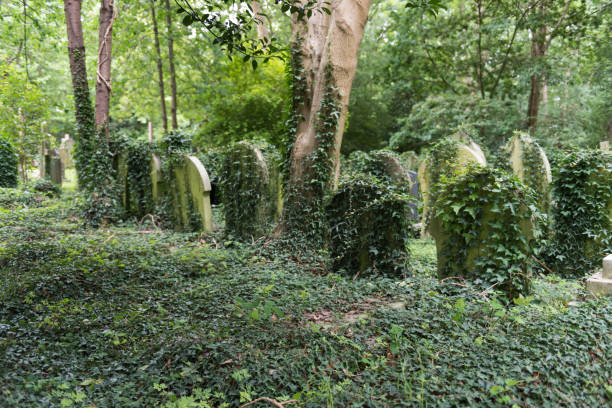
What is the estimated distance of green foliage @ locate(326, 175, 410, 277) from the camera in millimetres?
5016

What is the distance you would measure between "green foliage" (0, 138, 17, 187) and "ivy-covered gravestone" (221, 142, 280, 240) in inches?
422

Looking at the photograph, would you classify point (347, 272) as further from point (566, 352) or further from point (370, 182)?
point (566, 352)

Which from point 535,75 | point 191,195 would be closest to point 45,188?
point 191,195

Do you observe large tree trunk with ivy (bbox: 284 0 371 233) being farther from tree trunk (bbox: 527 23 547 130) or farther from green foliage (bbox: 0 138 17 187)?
green foliage (bbox: 0 138 17 187)

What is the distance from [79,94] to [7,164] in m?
7.70

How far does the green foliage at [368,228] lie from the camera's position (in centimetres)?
502

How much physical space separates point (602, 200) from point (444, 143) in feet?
10.5

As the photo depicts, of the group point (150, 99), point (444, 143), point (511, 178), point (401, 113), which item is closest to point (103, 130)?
point (444, 143)

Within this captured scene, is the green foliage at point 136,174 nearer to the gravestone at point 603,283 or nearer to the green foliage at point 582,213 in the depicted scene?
the green foliage at point 582,213

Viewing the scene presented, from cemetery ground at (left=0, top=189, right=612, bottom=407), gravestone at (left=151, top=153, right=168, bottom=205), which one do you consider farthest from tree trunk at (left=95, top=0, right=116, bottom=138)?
cemetery ground at (left=0, top=189, right=612, bottom=407)

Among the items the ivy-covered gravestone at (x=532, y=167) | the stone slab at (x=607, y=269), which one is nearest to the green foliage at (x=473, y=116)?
the ivy-covered gravestone at (x=532, y=167)

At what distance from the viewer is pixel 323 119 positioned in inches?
258

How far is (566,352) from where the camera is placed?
278 cm

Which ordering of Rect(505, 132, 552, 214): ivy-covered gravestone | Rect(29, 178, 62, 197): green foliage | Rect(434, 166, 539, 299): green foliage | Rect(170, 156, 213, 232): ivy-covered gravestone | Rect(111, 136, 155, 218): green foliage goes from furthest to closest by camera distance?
Rect(29, 178, 62, 197): green foliage → Rect(111, 136, 155, 218): green foliage → Rect(170, 156, 213, 232): ivy-covered gravestone → Rect(505, 132, 552, 214): ivy-covered gravestone → Rect(434, 166, 539, 299): green foliage
